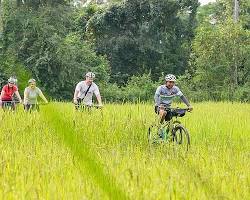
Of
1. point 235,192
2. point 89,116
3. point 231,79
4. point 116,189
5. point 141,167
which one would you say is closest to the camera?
point 116,189

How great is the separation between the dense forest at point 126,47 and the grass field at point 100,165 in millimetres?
15222

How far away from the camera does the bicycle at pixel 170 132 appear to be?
308 inches

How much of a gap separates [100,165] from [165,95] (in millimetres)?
8452

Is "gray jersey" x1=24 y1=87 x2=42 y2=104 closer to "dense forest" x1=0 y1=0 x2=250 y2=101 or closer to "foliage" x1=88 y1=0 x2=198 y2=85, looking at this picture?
"dense forest" x1=0 y1=0 x2=250 y2=101

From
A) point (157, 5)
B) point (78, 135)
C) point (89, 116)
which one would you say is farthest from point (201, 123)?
point (157, 5)

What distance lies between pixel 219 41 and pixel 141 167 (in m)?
23.3

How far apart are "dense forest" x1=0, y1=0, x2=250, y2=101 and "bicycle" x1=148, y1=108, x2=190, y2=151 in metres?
14.6

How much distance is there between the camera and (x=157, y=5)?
30.2 meters

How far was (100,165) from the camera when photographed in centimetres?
56

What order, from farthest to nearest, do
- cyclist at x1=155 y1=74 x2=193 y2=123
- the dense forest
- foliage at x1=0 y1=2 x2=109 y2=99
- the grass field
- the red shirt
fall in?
the dense forest
foliage at x1=0 y1=2 x2=109 y2=99
the red shirt
cyclist at x1=155 y1=74 x2=193 y2=123
the grass field

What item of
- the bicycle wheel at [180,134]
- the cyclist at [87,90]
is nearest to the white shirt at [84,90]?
the cyclist at [87,90]

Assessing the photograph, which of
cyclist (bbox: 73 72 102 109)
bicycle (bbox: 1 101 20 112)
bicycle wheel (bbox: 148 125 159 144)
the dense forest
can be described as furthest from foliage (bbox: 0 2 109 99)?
bicycle wheel (bbox: 148 125 159 144)

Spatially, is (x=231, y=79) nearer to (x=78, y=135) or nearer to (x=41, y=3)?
(x=41, y=3)

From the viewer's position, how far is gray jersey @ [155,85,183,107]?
29.3ft
